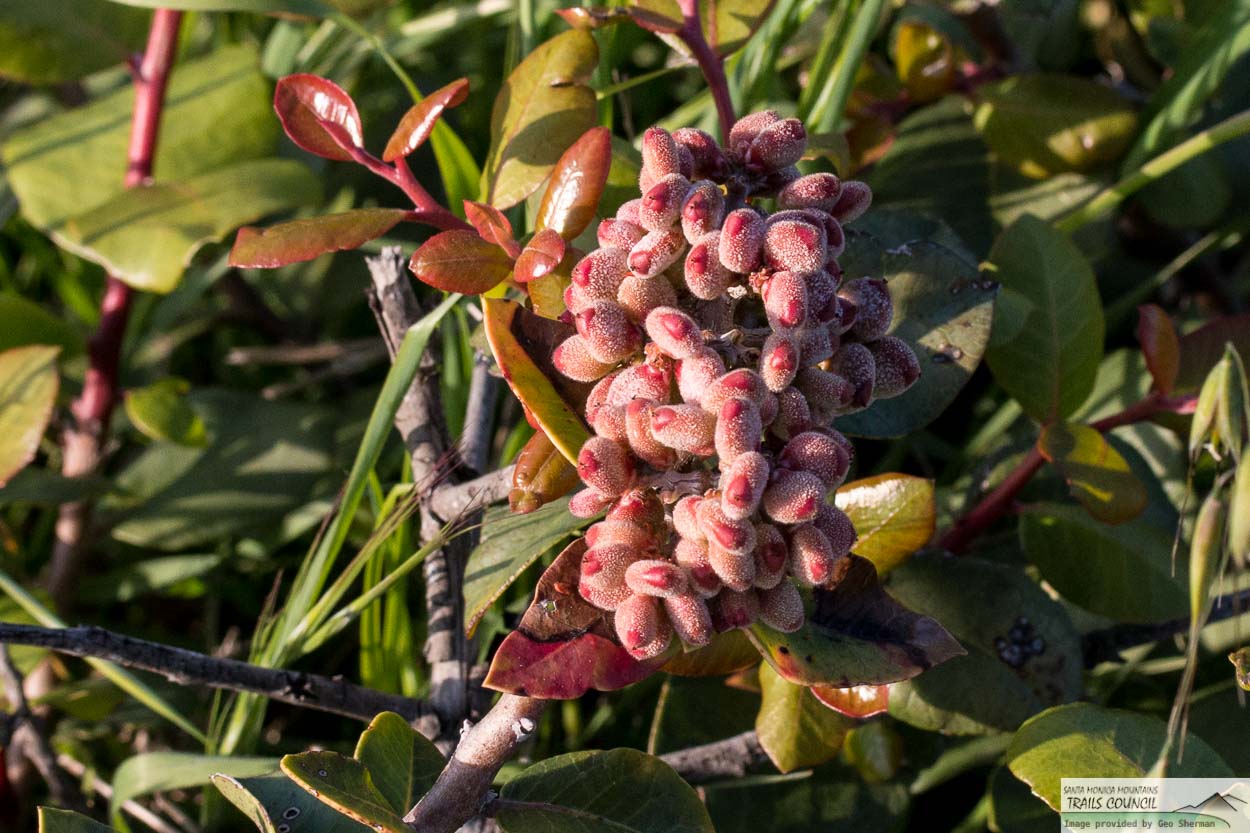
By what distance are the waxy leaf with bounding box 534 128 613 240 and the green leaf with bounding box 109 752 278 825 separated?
50 centimetres

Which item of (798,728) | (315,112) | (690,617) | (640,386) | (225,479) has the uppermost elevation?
(315,112)

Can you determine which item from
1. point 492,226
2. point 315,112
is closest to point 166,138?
point 315,112

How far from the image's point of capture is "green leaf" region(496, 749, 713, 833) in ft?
2.56

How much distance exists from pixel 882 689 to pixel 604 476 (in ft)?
1.03

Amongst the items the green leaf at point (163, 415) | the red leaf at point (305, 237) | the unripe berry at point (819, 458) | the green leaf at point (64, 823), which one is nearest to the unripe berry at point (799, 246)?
the unripe berry at point (819, 458)

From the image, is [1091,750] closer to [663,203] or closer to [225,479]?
[663,203]

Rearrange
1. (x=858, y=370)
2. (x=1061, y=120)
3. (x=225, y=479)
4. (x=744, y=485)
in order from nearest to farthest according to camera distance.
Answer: (x=744, y=485) → (x=858, y=370) → (x=1061, y=120) → (x=225, y=479)

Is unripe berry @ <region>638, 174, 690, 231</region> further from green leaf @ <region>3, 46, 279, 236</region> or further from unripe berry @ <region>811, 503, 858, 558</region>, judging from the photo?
green leaf @ <region>3, 46, 279, 236</region>

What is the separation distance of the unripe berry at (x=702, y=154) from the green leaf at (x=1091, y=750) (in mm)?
452

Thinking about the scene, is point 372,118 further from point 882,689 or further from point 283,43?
point 882,689

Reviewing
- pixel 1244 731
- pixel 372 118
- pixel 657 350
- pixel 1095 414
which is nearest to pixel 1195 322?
pixel 1095 414

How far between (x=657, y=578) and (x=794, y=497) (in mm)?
92

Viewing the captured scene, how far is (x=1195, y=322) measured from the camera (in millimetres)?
1383

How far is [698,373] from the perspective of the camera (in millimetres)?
670
